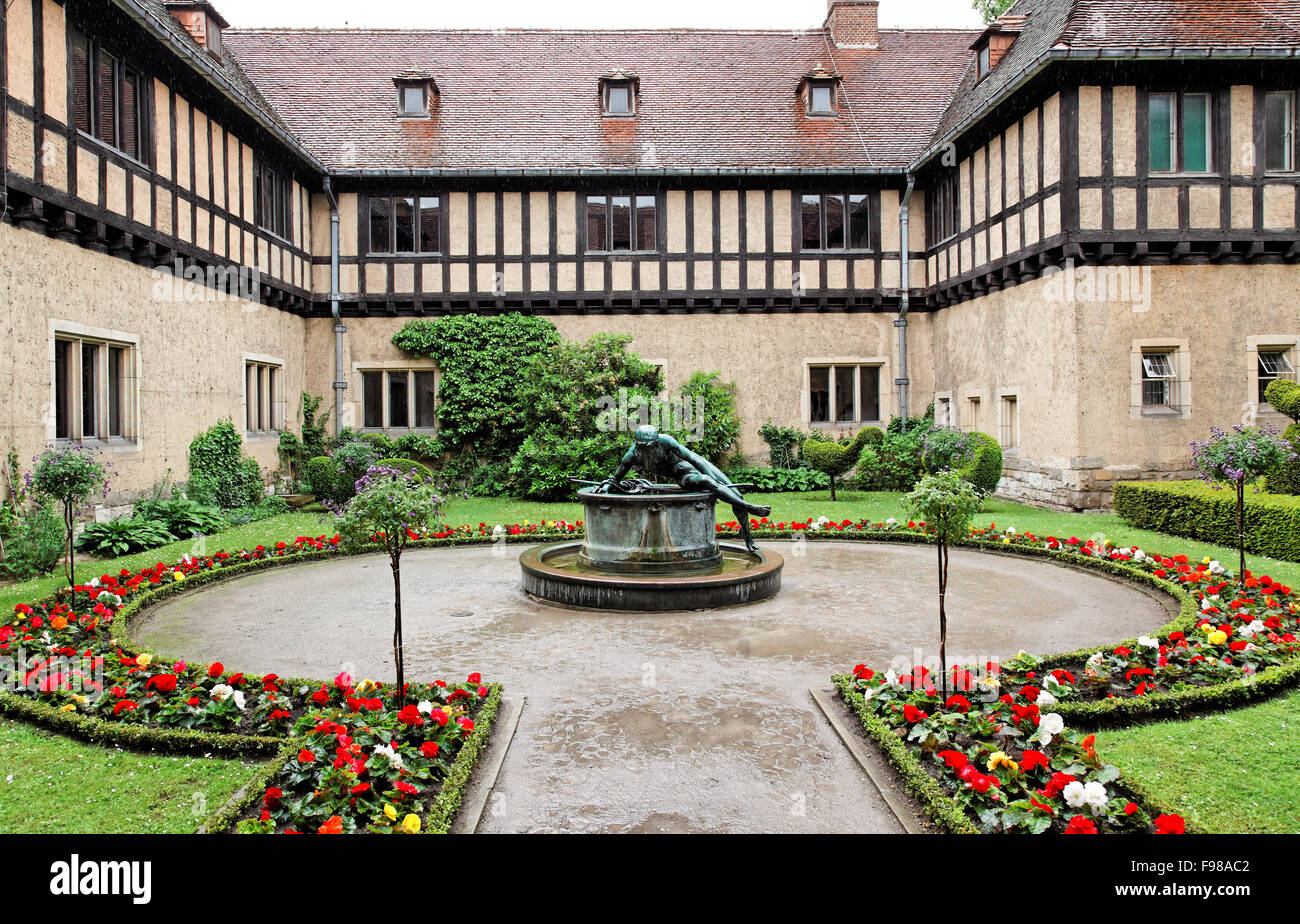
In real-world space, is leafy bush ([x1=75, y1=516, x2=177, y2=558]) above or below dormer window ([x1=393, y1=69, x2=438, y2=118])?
below

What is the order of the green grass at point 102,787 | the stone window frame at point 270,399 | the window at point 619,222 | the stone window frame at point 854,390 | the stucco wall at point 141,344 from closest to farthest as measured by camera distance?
the green grass at point 102,787 → the stucco wall at point 141,344 → the stone window frame at point 270,399 → the window at point 619,222 → the stone window frame at point 854,390

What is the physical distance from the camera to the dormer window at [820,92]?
21516mm

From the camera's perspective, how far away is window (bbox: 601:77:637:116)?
70.0ft

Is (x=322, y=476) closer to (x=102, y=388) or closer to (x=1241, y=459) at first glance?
(x=102, y=388)

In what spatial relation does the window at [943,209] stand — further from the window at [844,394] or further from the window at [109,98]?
the window at [109,98]

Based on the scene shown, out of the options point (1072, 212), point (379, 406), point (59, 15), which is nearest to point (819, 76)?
point (1072, 212)

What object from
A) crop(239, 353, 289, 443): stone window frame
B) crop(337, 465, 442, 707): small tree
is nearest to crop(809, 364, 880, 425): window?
crop(239, 353, 289, 443): stone window frame

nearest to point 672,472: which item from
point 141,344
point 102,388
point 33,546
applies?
point 33,546

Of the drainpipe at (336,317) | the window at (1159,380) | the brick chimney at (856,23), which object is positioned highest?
the brick chimney at (856,23)

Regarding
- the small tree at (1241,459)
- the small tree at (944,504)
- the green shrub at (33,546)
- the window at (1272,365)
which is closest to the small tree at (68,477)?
the green shrub at (33,546)

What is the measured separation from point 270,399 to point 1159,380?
1656cm

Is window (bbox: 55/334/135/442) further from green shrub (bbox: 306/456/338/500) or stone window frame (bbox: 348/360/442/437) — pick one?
stone window frame (bbox: 348/360/442/437)

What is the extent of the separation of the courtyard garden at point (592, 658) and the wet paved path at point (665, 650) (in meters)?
0.05

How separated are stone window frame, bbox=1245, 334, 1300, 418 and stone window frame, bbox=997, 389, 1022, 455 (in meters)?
3.53
